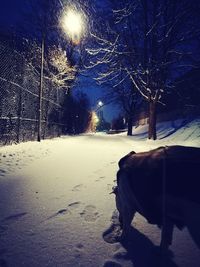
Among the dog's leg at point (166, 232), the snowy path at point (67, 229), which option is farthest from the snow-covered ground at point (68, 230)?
the dog's leg at point (166, 232)

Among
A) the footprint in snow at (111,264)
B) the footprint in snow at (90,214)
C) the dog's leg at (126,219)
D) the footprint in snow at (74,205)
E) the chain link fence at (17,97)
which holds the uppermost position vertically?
the chain link fence at (17,97)

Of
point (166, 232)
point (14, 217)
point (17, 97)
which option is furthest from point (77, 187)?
point (17, 97)

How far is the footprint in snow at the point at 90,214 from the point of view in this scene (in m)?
3.55

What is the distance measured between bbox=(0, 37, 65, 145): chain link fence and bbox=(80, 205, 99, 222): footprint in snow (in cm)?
723

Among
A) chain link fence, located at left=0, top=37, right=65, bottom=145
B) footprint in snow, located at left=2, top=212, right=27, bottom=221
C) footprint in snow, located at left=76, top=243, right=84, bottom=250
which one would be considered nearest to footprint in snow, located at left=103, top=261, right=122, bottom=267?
footprint in snow, located at left=76, top=243, right=84, bottom=250

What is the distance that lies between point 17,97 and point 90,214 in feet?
30.6

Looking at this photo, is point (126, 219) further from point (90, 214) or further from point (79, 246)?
point (90, 214)

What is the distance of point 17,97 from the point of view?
39.2ft

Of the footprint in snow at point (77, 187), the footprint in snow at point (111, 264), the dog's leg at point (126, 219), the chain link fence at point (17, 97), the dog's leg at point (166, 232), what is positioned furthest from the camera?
the chain link fence at point (17, 97)

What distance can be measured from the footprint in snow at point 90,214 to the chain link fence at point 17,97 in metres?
7.23

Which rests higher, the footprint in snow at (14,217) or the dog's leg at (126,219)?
the dog's leg at (126,219)

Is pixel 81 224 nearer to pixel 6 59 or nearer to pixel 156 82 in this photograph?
pixel 6 59

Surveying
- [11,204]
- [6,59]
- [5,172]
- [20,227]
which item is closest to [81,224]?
[20,227]

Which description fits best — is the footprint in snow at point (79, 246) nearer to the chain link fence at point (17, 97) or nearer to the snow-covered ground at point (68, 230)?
the snow-covered ground at point (68, 230)
